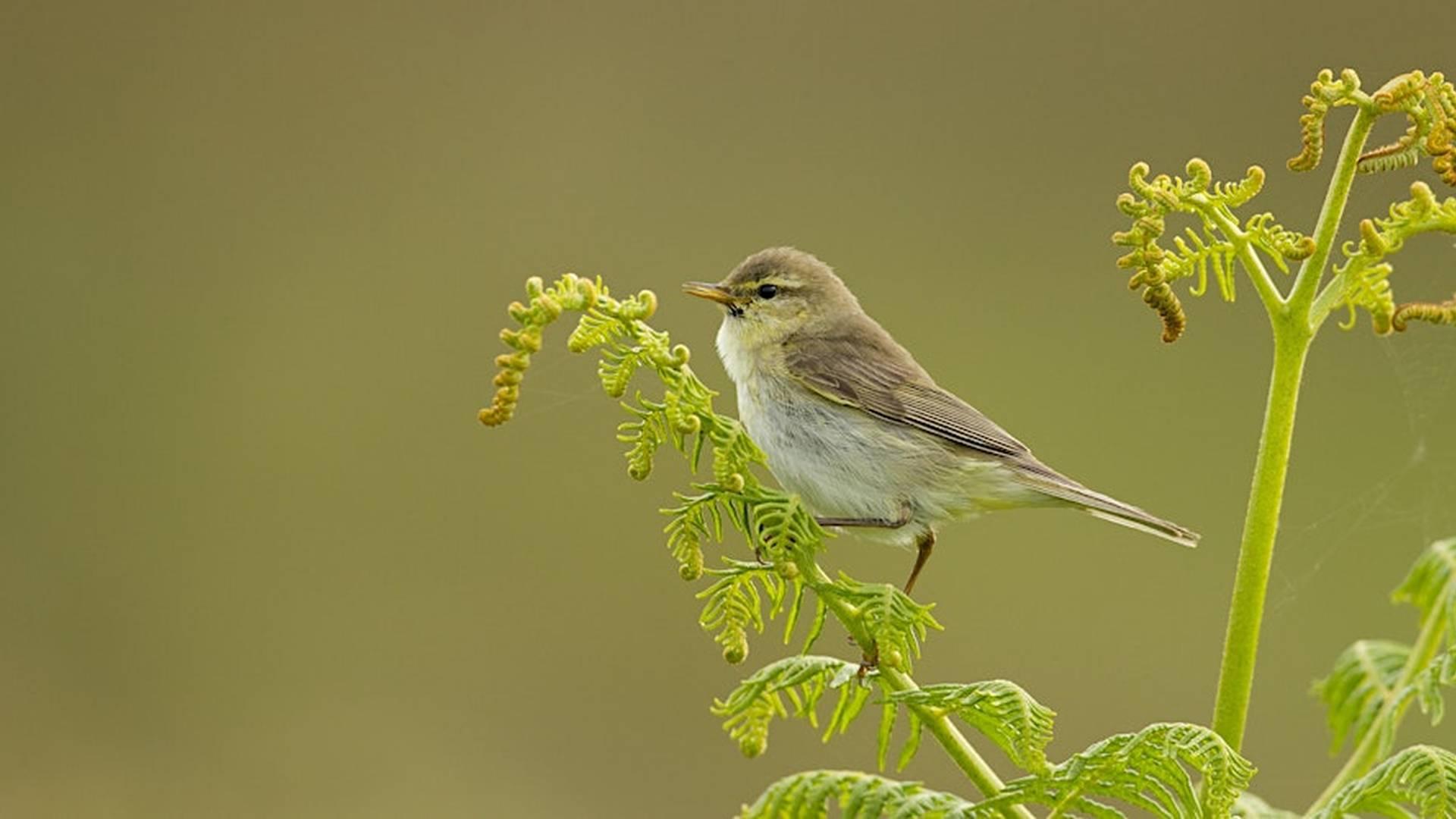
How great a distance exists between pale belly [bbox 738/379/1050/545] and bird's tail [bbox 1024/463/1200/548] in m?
0.04

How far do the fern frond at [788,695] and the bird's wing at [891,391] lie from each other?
1364 mm

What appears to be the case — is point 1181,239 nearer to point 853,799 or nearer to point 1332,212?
point 1332,212

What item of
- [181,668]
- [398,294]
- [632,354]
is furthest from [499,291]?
[632,354]

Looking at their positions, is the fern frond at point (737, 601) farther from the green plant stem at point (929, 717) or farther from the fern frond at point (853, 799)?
the fern frond at point (853, 799)

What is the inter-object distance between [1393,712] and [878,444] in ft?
4.11

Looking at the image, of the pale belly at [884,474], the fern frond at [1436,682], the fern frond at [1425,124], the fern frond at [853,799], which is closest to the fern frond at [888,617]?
the fern frond at [853,799]

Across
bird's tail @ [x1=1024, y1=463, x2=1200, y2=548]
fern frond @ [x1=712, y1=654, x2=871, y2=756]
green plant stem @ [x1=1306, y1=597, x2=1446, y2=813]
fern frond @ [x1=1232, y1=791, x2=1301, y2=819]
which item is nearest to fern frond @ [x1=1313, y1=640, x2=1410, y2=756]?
green plant stem @ [x1=1306, y1=597, x2=1446, y2=813]

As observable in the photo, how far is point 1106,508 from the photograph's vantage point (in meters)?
3.08

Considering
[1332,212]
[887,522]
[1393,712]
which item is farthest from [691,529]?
[887,522]

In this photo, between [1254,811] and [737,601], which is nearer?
[737,601]

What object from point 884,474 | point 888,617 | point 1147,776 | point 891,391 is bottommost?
point 1147,776

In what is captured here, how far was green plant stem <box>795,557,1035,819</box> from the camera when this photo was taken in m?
1.91

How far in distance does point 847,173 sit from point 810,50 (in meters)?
0.75

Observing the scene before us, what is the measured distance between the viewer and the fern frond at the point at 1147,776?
1798mm
